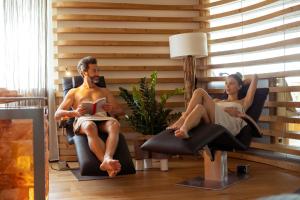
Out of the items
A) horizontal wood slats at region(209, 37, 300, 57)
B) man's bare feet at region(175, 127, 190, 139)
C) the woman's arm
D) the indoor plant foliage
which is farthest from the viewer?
the indoor plant foliage

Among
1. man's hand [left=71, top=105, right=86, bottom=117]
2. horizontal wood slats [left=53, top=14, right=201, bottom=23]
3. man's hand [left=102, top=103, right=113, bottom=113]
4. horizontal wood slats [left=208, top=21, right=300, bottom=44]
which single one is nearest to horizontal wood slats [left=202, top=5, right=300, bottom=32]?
horizontal wood slats [left=208, top=21, right=300, bottom=44]

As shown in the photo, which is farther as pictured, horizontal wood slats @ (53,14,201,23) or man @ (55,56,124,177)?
horizontal wood slats @ (53,14,201,23)

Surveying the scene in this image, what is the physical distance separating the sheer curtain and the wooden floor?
1235mm

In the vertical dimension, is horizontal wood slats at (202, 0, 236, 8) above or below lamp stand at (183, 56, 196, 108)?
above

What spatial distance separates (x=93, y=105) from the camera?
14.3ft

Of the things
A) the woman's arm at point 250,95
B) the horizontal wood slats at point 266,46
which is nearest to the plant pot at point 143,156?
the woman's arm at point 250,95

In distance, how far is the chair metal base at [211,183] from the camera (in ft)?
12.0

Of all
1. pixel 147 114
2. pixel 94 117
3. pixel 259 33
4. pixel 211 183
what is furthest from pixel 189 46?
pixel 211 183

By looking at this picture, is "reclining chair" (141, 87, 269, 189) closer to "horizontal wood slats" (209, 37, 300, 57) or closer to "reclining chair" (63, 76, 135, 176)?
"reclining chair" (63, 76, 135, 176)

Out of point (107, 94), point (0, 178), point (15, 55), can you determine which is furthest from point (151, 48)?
point (0, 178)

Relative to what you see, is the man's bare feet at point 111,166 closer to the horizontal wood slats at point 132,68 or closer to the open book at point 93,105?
the open book at point 93,105

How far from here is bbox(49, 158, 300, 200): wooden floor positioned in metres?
3.41

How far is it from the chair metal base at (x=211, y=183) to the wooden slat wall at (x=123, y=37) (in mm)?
1837

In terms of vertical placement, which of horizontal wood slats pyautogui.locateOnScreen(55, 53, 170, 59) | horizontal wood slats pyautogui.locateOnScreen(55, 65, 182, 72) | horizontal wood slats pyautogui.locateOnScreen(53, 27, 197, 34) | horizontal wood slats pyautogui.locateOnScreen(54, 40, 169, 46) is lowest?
horizontal wood slats pyautogui.locateOnScreen(55, 65, 182, 72)
